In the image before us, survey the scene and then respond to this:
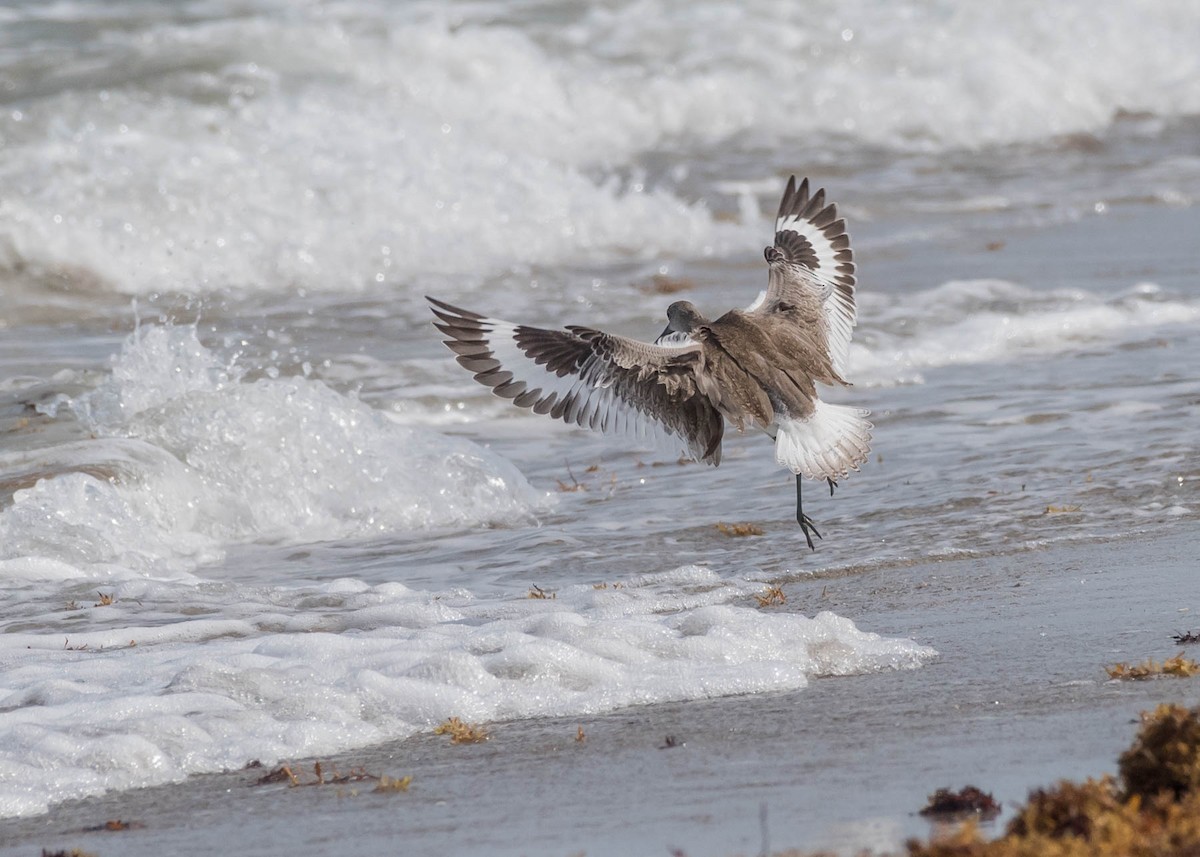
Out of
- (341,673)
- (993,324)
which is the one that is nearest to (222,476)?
(341,673)

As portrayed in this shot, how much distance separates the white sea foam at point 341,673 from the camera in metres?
3.89

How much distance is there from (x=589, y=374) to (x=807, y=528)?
3.58ft

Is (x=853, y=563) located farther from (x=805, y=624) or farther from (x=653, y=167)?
(x=653, y=167)

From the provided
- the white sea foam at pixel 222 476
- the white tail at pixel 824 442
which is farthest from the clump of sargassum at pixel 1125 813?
the white sea foam at pixel 222 476

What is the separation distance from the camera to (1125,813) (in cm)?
285

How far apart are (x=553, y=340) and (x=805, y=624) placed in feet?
4.91

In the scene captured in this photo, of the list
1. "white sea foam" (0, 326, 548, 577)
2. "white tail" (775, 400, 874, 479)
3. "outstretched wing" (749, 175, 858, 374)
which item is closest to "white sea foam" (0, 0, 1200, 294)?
"white sea foam" (0, 326, 548, 577)

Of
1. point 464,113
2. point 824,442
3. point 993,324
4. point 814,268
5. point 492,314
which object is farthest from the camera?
point 464,113

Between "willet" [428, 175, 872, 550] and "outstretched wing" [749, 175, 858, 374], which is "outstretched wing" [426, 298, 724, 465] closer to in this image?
"willet" [428, 175, 872, 550]

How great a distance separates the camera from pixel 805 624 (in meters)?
4.62

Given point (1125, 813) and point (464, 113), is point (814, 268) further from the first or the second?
point (464, 113)

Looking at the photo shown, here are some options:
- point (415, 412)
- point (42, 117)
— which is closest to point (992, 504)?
point (415, 412)

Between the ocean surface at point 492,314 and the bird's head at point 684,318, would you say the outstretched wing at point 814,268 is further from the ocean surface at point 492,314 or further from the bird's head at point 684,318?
the ocean surface at point 492,314

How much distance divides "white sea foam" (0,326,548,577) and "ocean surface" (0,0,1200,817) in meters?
0.02
